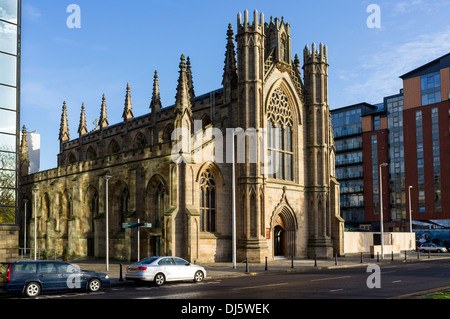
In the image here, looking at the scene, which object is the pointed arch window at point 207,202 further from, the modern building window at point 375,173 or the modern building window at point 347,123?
the modern building window at point 347,123

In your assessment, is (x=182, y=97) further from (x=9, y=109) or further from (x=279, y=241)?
(x=279, y=241)

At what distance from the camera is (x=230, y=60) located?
42188 mm

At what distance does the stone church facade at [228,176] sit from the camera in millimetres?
36062

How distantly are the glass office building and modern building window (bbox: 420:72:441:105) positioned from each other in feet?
242

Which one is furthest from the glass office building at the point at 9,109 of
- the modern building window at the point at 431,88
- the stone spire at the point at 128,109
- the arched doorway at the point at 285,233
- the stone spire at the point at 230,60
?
the modern building window at the point at 431,88

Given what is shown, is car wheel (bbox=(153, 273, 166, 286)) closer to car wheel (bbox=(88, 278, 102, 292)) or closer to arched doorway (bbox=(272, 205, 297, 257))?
car wheel (bbox=(88, 278, 102, 292))

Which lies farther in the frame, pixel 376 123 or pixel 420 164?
pixel 376 123

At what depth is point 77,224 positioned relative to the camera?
154ft

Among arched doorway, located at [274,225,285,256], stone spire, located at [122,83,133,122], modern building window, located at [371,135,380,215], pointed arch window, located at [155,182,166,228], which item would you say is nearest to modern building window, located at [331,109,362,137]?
modern building window, located at [371,135,380,215]

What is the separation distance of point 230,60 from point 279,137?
754cm

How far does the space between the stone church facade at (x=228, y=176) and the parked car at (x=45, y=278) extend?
10.9 m

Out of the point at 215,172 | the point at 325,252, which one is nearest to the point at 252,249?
the point at 215,172

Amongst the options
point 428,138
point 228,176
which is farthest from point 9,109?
point 428,138
